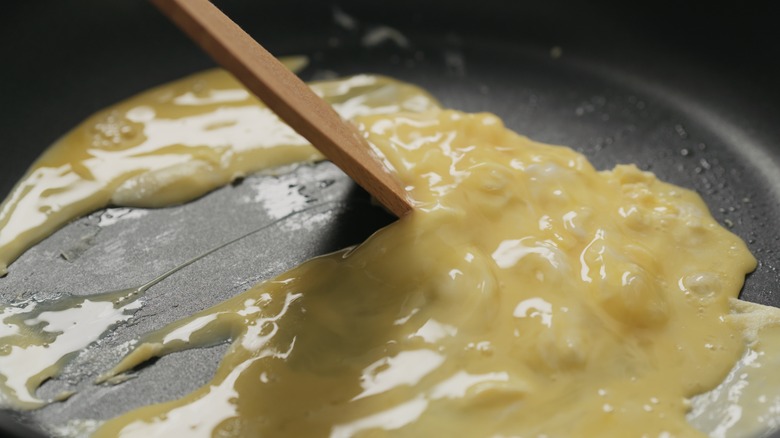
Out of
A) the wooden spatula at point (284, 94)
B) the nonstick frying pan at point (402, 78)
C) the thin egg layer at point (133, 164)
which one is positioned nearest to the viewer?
the wooden spatula at point (284, 94)

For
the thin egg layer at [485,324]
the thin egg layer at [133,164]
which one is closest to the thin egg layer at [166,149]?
the thin egg layer at [133,164]

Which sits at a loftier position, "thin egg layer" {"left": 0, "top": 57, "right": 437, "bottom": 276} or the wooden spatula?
the wooden spatula

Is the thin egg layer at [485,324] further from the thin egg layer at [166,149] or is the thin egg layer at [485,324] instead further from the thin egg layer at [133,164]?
the thin egg layer at [166,149]

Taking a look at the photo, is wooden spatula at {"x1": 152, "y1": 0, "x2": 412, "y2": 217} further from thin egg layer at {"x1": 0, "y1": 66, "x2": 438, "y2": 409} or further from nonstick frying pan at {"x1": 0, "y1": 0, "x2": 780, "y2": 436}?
thin egg layer at {"x1": 0, "y1": 66, "x2": 438, "y2": 409}

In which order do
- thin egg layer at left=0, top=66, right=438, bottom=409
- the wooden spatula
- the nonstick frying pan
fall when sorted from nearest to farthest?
1. the wooden spatula
2. thin egg layer at left=0, top=66, right=438, bottom=409
3. the nonstick frying pan

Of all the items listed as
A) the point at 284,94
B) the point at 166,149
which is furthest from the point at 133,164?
the point at 284,94

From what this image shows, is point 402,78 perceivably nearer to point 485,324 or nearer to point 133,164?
→ point 133,164

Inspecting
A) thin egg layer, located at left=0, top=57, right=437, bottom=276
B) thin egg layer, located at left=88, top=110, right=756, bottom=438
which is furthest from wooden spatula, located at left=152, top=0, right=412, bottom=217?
thin egg layer, located at left=0, top=57, right=437, bottom=276

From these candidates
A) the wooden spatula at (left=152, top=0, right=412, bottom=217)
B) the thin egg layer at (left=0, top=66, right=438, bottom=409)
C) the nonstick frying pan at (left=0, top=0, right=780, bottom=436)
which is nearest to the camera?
the wooden spatula at (left=152, top=0, right=412, bottom=217)
